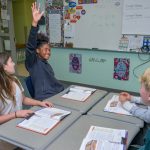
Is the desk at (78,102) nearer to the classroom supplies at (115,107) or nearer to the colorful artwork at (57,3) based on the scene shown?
the classroom supplies at (115,107)

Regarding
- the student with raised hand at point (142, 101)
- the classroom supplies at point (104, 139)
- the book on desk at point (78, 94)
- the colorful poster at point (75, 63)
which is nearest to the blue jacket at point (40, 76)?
the book on desk at point (78, 94)

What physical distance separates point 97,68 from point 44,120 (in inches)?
104

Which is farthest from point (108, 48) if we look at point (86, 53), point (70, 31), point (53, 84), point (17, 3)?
point (17, 3)

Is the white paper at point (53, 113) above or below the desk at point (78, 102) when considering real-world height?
above

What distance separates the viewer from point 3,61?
1.73m

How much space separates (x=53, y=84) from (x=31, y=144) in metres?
1.16

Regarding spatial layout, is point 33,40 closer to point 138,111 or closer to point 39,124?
point 39,124

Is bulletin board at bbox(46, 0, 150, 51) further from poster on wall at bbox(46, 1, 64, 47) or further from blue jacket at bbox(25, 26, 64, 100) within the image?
blue jacket at bbox(25, 26, 64, 100)

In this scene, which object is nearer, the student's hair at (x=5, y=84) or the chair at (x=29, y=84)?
the student's hair at (x=5, y=84)

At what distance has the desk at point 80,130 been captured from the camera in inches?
47.8

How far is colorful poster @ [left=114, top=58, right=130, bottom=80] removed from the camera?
144 inches

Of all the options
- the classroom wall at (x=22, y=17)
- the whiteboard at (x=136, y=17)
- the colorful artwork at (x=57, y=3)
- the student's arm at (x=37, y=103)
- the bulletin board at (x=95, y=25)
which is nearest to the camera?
the student's arm at (x=37, y=103)

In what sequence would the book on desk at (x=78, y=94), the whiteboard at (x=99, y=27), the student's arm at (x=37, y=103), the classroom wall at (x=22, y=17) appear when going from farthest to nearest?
1. the classroom wall at (x=22, y=17)
2. the whiteboard at (x=99, y=27)
3. the book on desk at (x=78, y=94)
4. the student's arm at (x=37, y=103)

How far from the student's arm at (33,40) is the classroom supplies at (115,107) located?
884 mm
